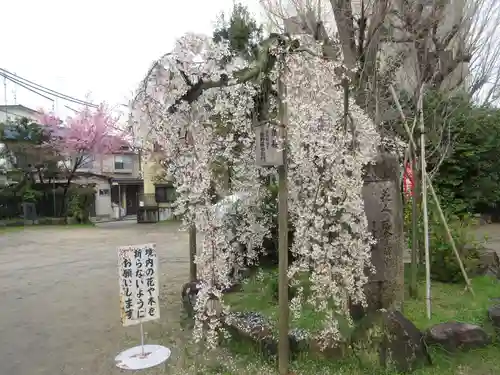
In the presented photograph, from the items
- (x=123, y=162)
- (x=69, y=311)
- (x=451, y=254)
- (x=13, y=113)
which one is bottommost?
(x=69, y=311)

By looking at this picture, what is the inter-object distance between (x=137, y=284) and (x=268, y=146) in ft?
6.10

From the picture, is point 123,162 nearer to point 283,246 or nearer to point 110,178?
point 110,178

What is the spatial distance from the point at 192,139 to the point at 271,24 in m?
5.87

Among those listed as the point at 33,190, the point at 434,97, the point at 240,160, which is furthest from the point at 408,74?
the point at 33,190

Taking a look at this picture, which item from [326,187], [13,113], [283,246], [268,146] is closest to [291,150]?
[268,146]

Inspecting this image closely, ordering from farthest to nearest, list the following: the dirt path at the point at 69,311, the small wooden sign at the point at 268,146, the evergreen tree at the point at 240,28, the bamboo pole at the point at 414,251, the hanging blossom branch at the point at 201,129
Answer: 1. the evergreen tree at the point at 240,28
2. the bamboo pole at the point at 414,251
3. the dirt path at the point at 69,311
4. the hanging blossom branch at the point at 201,129
5. the small wooden sign at the point at 268,146

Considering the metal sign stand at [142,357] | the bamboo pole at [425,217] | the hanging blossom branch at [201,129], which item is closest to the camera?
the metal sign stand at [142,357]

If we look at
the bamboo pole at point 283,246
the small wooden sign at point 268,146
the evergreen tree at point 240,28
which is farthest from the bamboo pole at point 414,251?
the evergreen tree at point 240,28

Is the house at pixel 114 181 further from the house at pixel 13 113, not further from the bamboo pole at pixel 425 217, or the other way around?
the bamboo pole at pixel 425 217

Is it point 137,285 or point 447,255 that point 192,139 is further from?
point 447,255

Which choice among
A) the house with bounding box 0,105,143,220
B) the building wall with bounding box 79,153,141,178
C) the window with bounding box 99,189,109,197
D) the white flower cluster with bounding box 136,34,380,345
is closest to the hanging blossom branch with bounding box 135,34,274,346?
the white flower cluster with bounding box 136,34,380,345

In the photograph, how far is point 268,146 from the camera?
12.5 ft

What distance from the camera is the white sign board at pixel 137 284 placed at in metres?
4.21

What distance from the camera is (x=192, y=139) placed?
4715mm
